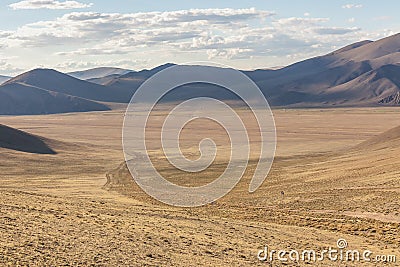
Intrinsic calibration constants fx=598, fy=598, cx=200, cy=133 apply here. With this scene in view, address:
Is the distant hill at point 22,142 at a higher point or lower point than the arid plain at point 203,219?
higher

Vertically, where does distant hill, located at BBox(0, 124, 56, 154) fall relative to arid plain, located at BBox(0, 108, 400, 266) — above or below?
above

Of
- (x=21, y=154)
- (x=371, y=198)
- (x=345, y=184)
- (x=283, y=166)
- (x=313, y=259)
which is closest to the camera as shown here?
(x=313, y=259)

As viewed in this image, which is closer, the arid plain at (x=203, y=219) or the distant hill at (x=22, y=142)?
the arid plain at (x=203, y=219)

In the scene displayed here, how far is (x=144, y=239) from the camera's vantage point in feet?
63.7

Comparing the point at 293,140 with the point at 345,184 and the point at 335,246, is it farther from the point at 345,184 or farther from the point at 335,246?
the point at 335,246

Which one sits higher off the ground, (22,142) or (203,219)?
(22,142)

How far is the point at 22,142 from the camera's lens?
241 feet

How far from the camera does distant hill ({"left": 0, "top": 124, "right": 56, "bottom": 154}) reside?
2741 inches

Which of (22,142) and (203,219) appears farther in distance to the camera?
(22,142)

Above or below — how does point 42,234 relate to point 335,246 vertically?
above

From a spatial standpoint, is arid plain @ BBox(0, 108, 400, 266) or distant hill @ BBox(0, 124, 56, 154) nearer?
arid plain @ BBox(0, 108, 400, 266)

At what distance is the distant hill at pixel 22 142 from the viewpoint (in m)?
69.6

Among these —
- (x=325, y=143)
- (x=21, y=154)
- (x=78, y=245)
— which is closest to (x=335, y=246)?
(x=78, y=245)

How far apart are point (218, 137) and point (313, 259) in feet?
268
